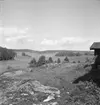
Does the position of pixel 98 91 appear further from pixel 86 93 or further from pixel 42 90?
pixel 42 90

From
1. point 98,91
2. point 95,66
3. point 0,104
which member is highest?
point 95,66

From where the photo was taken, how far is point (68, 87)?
7.42m

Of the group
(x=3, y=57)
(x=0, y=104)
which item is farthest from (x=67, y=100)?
(x=3, y=57)

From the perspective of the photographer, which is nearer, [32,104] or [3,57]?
[32,104]

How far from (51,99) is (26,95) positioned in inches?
56.0

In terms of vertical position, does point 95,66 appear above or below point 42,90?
above

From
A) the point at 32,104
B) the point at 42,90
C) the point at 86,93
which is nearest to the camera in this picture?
the point at 32,104

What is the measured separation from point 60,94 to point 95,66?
18.3 feet

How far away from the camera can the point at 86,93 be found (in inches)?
234

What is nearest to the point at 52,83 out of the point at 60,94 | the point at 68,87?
the point at 68,87

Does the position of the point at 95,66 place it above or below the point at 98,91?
above

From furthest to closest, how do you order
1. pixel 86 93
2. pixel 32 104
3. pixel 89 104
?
pixel 86 93 → pixel 32 104 → pixel 89 104

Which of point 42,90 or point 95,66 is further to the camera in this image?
point 95,66

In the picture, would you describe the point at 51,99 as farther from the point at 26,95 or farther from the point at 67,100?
the point at 26,95
